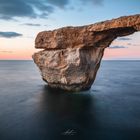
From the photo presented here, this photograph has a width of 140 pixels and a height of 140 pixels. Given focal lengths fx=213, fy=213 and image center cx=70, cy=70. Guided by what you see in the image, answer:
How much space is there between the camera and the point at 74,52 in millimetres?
27844

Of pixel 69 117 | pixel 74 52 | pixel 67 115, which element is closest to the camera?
pixel 69 117

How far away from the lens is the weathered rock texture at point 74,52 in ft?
88.5

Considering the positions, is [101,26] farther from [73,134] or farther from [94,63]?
[73,134]

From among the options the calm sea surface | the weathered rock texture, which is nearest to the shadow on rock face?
the calm sea surface

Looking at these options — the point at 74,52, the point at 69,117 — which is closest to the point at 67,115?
the point at 69,117

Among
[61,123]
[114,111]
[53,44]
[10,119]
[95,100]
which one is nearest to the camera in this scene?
[61,123]

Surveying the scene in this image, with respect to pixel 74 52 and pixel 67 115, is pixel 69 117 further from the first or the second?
pixel 74 52

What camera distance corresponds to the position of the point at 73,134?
16.4 meters

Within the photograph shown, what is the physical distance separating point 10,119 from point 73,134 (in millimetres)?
6928

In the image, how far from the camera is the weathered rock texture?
1062 inches

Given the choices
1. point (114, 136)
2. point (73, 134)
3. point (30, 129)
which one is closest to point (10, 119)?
point (30, 129)

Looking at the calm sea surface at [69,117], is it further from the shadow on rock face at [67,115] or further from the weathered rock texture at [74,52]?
the weathered rock texture at [74,52]

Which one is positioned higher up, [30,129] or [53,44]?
[53,44]

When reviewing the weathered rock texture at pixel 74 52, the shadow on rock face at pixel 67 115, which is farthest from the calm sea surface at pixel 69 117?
the weathered rock texture at pixel 74 52
